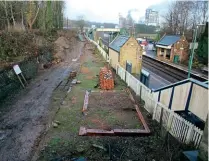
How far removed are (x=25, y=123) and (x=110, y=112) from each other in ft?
14.6

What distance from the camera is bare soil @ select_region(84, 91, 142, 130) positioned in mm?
9422

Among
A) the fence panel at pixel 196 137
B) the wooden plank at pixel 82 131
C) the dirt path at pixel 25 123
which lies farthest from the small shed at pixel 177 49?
the wooden plank at pixel 82 131

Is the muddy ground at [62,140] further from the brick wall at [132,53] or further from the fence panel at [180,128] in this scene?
the brick wall at [132,53]

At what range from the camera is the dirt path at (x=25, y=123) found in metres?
7.57

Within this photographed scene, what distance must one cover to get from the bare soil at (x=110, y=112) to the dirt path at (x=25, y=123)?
2405 millimetres

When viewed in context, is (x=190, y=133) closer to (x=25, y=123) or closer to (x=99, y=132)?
(x=99, y=132)

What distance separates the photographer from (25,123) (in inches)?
384

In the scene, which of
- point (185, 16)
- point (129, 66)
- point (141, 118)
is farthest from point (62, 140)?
point (185, 16)

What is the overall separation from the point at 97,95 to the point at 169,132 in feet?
20.7

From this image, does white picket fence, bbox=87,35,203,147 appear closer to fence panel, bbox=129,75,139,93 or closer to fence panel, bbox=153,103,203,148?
fence panel, bbox=153,103,203,148

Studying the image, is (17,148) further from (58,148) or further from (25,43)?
(25,43)

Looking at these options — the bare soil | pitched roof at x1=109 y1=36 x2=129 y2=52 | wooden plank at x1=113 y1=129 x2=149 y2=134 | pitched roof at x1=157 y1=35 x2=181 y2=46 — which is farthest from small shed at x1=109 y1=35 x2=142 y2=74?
pitched roof at x1=157 y1=35 x2=181 y2=46

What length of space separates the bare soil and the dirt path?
2405 millimetres

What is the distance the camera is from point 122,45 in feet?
67.3
